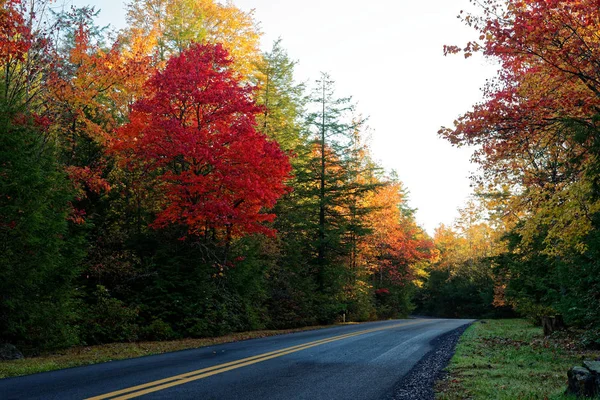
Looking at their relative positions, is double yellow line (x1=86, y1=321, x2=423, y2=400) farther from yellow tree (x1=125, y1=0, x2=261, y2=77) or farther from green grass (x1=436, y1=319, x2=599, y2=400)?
yellow tree (x1=125, y1=0, x2=261, y2=77)

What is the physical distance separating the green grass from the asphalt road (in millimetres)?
926

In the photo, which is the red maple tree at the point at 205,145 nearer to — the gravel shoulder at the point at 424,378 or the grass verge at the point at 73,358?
the grass verge at the point at 73,358

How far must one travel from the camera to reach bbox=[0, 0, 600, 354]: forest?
1016 centimetres

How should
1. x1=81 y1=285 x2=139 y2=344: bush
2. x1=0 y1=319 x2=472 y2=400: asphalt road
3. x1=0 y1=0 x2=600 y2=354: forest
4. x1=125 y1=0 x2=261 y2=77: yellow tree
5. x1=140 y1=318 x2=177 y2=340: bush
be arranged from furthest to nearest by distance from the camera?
x1=125 y1=0 x2=261 y2=77: yellow tree
x1=140 y1=318 x2=177 y2=340: bush
x1=81 y1=285 x2=139 y2=344: bush
x1=0 y1=0 x2=600 y2=354: forest
x1=0 y1=319 x2=472 y2=400: asphalt road

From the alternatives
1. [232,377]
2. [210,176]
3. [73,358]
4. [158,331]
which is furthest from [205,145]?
[232,377]

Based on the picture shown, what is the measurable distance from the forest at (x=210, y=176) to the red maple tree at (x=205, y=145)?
68mm

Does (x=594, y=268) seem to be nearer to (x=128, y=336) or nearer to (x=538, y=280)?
(x=538, y=280)

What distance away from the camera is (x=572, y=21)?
905 centimetres

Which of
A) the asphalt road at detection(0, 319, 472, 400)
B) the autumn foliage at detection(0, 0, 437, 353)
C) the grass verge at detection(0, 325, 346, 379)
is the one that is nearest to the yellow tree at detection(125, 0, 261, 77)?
the autumn foliage at detection(0, 0, 437, 353)

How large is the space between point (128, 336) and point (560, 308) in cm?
1365

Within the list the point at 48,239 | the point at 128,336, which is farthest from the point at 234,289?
the point at 48,239

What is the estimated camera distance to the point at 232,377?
22.6 ft

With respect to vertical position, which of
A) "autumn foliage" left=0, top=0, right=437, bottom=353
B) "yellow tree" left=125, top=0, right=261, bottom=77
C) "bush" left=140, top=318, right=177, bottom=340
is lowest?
"bush" left=140, top=318, right=177, bottom=340

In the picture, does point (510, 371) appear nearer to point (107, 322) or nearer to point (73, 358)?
point (73, 358)
